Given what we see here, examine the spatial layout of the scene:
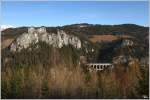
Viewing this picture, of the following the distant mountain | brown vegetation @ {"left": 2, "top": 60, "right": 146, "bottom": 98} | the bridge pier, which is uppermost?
the distant mountain

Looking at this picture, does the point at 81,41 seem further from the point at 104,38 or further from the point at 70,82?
the point at 70,82

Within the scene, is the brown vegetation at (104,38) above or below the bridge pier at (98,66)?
above

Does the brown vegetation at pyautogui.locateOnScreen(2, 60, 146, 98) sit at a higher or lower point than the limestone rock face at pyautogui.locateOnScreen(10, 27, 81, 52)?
lower

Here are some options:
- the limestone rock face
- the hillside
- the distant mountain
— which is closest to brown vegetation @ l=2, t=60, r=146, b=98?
the hillside

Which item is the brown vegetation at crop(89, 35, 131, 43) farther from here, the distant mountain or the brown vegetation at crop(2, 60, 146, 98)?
the brown vegetation at crop(2, 60, 146, 98)

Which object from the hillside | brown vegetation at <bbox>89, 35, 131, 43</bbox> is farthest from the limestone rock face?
brown vegetation at <bbox>89, 35, 131, 43</bbox>

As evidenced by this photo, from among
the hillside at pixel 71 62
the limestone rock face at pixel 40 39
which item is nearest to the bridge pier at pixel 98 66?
the hillside at pixel 71 62

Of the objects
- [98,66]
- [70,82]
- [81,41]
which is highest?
[81,41]

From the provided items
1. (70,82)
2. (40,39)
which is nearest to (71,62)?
(70,82)

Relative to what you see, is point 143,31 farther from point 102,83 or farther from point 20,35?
point 20,35

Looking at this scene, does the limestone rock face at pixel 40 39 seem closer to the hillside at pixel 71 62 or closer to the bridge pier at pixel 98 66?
the hillside at pixel 71 62

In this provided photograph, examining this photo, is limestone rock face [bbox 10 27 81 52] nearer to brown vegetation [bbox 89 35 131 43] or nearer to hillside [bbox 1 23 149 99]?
hillside [bbox 1 23 149 99]

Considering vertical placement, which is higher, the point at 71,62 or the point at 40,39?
the point at 40,39
